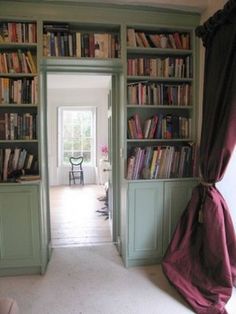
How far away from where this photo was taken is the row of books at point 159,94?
2746mm

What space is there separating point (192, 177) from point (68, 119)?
17.6 ft

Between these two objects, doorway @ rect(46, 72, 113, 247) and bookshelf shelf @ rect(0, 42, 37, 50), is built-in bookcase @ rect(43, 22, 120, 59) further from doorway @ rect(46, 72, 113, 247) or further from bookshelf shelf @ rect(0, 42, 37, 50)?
doorway @ rect(46, 72, 113, 247)

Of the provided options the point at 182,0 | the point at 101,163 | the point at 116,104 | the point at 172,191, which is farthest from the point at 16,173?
the point at 101,163

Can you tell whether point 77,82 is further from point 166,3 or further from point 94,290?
point 94,290

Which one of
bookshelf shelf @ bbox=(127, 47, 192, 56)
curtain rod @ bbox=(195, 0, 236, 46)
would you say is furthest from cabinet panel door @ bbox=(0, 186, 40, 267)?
curtain rod @ bbox=(195, 0, 236, 46)

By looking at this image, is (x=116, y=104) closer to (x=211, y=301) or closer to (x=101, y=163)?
(x=211, y=301)

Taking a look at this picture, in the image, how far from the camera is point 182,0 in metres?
2.52

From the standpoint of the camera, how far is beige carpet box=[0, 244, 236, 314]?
6.84 feet

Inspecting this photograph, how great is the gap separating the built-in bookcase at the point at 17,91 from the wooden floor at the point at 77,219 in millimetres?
1271

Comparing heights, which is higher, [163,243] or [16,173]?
[16,173]

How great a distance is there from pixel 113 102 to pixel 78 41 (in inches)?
31.4

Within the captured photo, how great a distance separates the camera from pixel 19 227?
2561 mm

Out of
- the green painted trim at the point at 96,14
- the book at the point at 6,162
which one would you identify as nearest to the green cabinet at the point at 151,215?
the book at the point at 6,162

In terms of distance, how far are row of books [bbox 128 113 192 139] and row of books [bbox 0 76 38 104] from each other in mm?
1003
